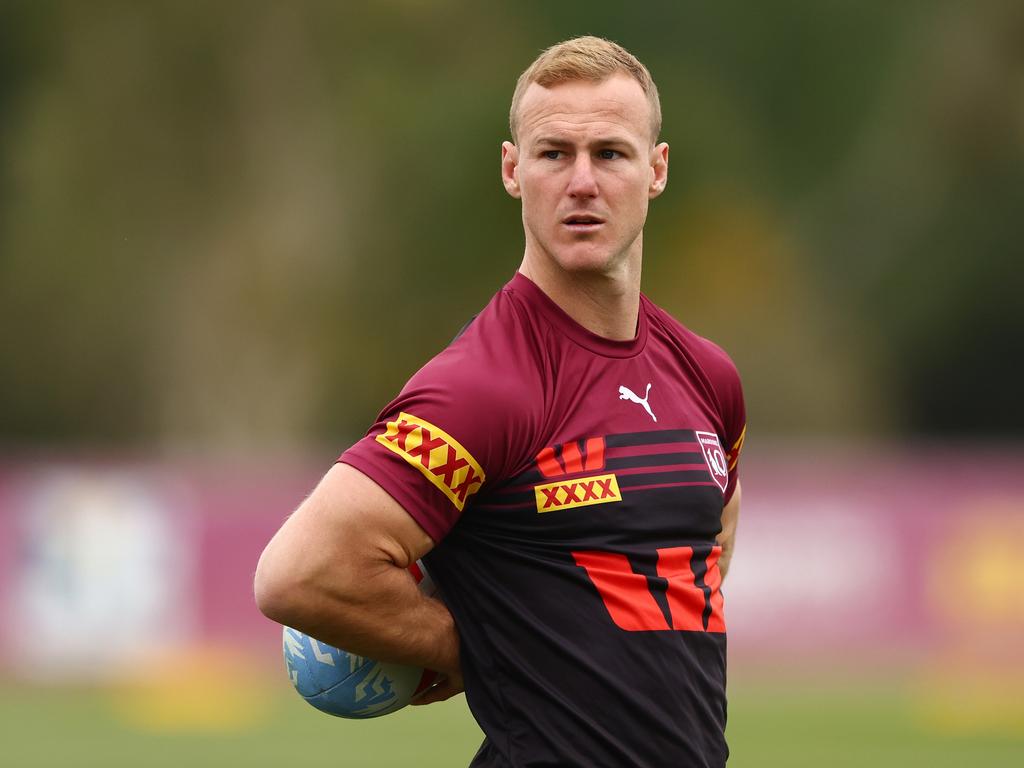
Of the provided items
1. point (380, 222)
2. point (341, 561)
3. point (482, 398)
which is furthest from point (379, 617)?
point (380, 222)

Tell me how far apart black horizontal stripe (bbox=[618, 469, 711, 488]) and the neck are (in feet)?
1.20

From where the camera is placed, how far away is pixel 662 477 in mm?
4453

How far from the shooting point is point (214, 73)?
30391 millimetres

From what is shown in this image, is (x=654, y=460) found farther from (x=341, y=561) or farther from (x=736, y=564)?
(x=736, y=564)

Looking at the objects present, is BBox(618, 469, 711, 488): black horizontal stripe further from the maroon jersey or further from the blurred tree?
the blurred tree

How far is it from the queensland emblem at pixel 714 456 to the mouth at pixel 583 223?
22.2 inches

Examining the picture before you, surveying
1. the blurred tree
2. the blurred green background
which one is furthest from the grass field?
the blurred tree

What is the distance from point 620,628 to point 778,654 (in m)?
13.1

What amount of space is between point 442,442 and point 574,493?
0.35 metres

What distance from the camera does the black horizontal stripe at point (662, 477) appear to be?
4379mm

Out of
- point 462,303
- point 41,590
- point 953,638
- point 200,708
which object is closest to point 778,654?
point 953,638

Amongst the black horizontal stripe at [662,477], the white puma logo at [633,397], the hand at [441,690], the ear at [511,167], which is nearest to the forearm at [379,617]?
the hand at [441,690]

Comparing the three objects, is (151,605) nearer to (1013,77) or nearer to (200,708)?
(200,708)

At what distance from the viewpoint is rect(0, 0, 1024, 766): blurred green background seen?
30.6 metres
